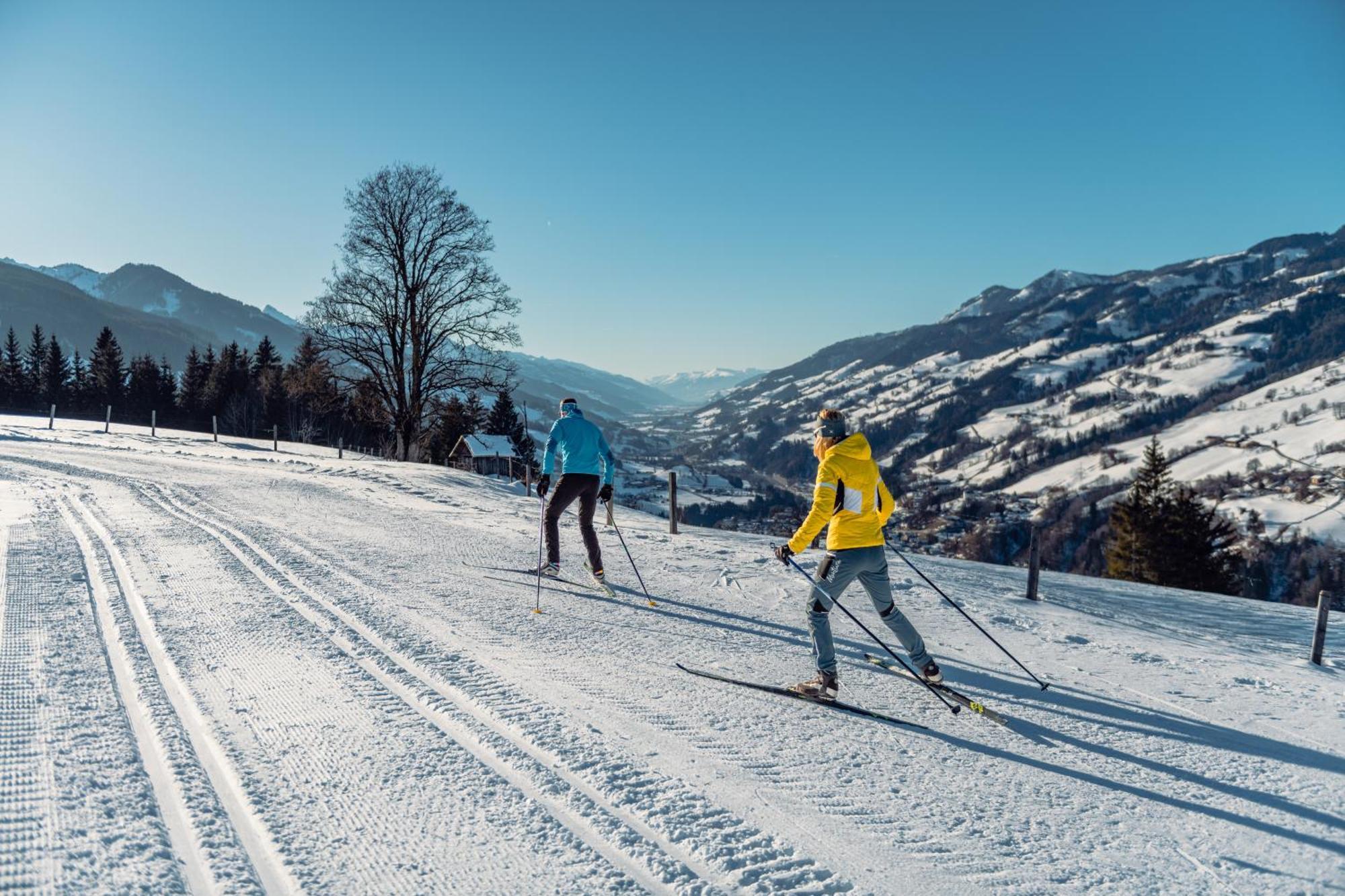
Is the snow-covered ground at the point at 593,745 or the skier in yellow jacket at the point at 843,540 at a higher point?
the skier in yellow jacket at the point at 843,540

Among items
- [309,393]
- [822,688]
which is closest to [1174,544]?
[822,688]

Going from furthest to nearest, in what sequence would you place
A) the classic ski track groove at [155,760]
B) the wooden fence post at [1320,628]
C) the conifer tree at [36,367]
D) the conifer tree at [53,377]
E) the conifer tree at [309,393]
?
the conifer tree at [53,377], the conifer tree at [36,367], the conifer tree at [309,393], the wooden fence post at [1320,628], the classic ski track groove at [155,760]

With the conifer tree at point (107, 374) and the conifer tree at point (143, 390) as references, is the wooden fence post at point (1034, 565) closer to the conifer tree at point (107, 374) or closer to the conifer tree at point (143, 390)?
the conifer tree at point (143, 390)

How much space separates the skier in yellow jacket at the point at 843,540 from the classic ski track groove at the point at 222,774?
11.6ft

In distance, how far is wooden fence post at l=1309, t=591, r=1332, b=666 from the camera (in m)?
6.83

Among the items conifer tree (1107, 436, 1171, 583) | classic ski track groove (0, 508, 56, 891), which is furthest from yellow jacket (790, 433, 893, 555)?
conifer tree (1107, 436, 1171, 583)

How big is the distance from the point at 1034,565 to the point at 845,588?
229 inches

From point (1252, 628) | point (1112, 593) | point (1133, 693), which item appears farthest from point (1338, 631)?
point (1133, 693)

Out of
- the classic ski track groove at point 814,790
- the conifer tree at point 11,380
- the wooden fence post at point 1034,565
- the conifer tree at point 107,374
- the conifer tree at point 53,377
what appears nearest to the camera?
the classic ski track groove at point 814,790

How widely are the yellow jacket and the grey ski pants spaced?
10cm

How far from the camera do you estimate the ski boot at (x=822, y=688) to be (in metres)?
5.06

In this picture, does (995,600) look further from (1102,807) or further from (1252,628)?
(1102,807)

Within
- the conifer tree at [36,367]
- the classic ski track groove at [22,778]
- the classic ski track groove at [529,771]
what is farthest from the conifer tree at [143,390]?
the classic ski track groove at [529,771]

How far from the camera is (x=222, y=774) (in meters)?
3.54
